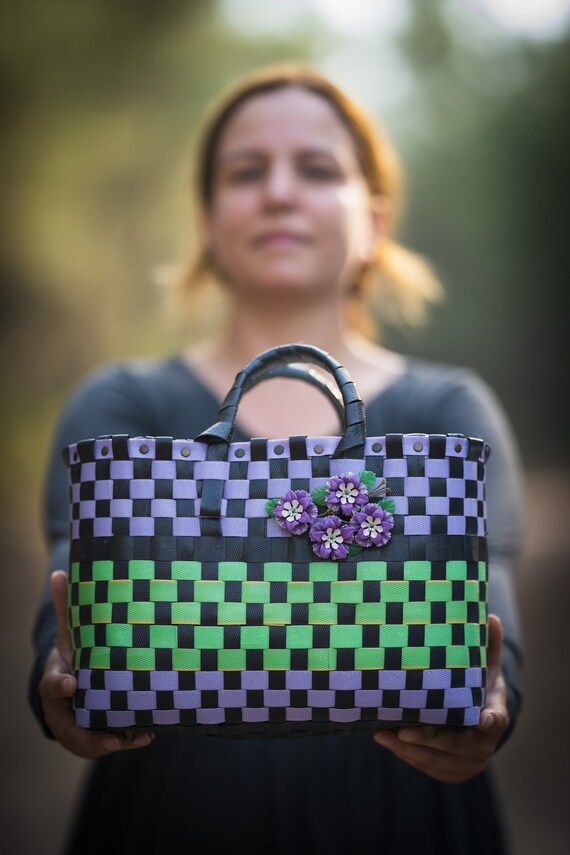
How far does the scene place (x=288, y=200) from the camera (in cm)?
165

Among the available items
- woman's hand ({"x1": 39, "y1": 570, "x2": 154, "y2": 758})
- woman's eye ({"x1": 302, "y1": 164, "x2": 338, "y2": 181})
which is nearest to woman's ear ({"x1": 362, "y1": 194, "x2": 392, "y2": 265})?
woman's eye ({"x1": 302, "y1": 164, "x2": 338, "y2": 181})

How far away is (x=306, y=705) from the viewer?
3.58 ft

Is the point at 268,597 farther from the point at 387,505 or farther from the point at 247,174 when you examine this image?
the point at 247,174

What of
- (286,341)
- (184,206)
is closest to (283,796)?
(286,341)

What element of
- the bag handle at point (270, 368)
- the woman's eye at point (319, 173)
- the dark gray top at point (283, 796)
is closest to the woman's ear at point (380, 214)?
the woman's eye at point (319, 173)

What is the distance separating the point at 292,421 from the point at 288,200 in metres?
0.37

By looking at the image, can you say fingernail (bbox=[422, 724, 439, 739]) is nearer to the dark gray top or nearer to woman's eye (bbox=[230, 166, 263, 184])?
the dark gray top

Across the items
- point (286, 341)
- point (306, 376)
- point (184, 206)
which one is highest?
point (184, 206)

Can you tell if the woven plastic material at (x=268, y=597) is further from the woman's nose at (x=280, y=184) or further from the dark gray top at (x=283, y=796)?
the woman's nose at (x=280, y=184)

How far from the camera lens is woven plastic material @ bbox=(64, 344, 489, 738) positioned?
42.7 inches

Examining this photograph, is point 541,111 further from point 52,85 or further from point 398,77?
point 52,85

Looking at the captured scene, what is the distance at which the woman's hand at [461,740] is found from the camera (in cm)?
116

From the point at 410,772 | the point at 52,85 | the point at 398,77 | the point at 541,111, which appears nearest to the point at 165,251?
the point at 52,85

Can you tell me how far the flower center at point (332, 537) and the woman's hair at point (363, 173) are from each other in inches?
35.4
